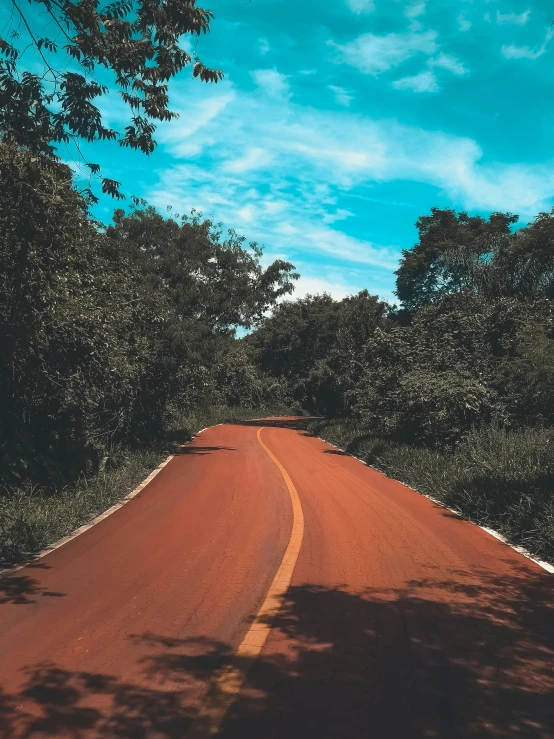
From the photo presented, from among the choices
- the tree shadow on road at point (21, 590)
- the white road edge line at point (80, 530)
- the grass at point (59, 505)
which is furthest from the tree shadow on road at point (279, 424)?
the tree shadow on road at point (21, 590)

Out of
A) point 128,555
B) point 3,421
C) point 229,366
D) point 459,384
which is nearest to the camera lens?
point 128,555

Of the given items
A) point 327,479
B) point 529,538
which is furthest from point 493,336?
point 529,538

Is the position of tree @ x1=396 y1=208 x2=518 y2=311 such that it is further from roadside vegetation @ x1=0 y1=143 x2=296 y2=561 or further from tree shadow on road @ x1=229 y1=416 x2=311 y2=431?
roadside vegetation @ x1=0 y1=143 x2=296 y2=561

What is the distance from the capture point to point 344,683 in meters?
3.77

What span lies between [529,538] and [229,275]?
1577 cm

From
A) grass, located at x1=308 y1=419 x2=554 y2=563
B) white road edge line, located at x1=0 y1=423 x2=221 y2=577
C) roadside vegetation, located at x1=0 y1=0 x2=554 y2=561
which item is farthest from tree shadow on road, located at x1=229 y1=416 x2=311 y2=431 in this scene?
white road edge line, located at x1=0 y1=423 x2=221 y2=577

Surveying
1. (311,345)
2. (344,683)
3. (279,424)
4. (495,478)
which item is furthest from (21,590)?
(311,345)

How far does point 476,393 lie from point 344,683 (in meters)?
13.1

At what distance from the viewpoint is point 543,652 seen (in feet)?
14.3

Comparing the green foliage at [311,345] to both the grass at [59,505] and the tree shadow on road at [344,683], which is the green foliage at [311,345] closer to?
the grass at [59,505]

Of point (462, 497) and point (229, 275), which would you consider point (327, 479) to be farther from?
point (229, 275)

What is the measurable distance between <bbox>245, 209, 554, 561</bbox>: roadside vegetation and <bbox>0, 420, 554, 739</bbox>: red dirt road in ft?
5.34

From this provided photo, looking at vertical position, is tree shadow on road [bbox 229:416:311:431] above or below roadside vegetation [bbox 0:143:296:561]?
below

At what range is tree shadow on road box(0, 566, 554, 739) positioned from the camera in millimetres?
3275
